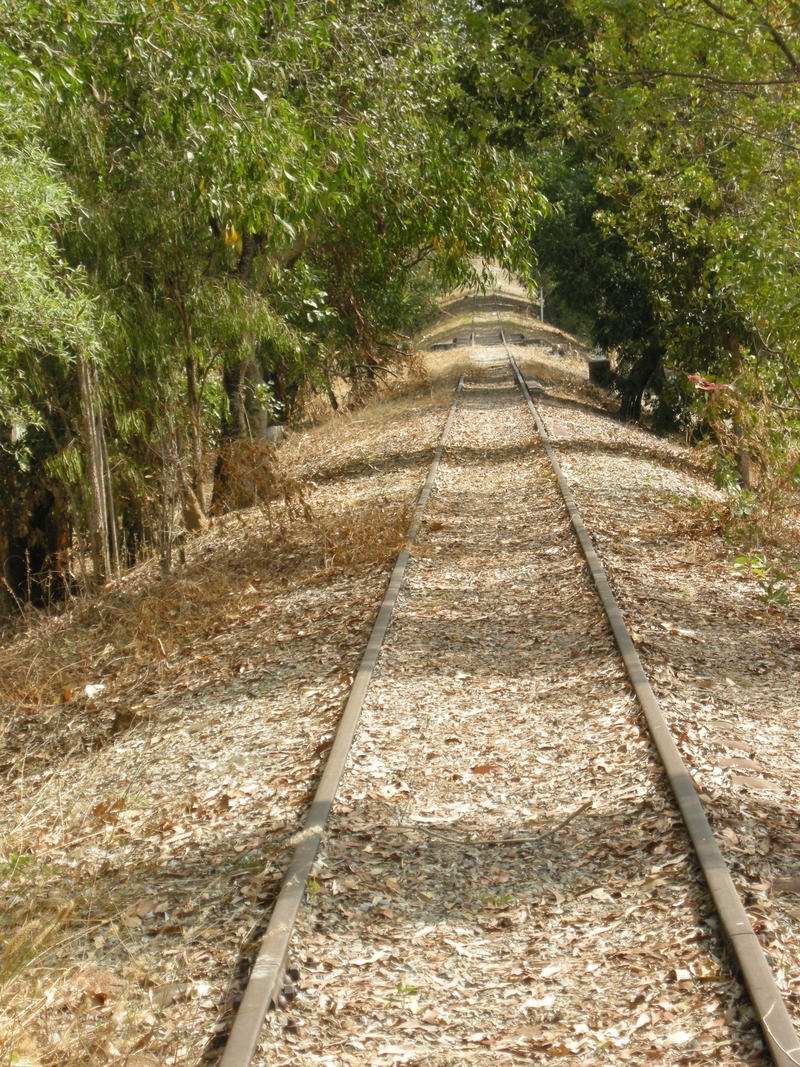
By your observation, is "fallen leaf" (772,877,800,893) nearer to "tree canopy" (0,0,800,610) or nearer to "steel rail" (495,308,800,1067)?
"steel rail" (495,308,800,1067)

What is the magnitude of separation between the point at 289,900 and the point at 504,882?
89cm

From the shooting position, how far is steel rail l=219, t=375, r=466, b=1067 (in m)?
3.25

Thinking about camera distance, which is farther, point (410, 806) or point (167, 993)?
point (410, 806)

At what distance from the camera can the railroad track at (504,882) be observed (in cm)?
342

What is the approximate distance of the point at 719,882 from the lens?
12.8 ft

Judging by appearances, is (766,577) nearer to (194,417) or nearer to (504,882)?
(504,882)

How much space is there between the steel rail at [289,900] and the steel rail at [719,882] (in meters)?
1.49

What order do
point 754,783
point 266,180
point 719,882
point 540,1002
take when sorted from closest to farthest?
point 540,1002 < point 719,882 < point 754,783 < point 266,180

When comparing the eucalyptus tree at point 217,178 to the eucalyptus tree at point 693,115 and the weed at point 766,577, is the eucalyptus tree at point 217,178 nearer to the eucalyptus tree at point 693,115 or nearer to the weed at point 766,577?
the eucalyptus tree at point 693,115

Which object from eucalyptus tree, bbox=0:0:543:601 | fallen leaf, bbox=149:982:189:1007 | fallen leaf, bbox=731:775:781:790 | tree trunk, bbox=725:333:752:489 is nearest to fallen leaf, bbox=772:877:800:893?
fallen leaf, bbox=731:775:781:790

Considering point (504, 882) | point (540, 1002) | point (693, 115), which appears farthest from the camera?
point (693, 115)

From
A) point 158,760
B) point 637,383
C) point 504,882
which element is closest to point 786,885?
point 504,882

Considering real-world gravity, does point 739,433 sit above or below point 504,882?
above

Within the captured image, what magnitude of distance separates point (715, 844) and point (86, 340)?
5.77m
